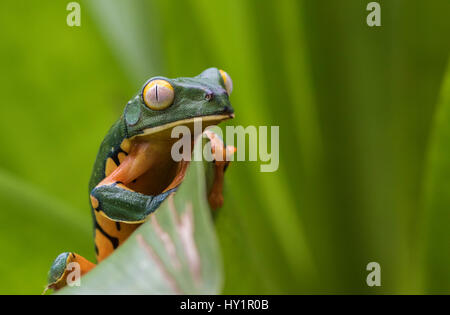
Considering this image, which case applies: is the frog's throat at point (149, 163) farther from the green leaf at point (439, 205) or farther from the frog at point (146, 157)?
the green leaf at point (439, 205)

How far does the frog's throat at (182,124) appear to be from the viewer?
1.00 m

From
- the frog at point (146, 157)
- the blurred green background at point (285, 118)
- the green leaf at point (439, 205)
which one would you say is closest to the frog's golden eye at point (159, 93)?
the frog at point (146, 157)

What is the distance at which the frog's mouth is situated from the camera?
1.02m

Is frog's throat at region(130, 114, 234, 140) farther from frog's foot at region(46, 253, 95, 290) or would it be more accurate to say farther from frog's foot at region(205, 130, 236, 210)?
frog's foot at region(46, 253, 95, 290)

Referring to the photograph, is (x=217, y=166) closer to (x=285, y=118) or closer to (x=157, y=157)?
(x=157, y=157)

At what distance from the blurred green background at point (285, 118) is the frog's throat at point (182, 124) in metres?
0.31

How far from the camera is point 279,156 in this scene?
156cm

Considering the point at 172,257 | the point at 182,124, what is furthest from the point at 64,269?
the point at 172,257

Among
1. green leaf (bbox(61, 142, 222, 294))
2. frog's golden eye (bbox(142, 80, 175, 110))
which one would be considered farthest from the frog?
green leaf (bbox(61, 142, 222, 294))

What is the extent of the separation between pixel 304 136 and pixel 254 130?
15 cm

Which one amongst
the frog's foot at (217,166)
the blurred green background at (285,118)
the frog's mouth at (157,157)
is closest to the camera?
the frog's foot at (217,166)

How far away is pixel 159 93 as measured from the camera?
101cm
